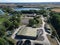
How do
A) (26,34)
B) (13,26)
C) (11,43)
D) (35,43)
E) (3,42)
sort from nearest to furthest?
(3,42) < (11,43) < (35,43) < (26,34) < (13,26)

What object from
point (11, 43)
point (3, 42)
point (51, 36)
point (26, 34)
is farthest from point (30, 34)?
point (3, 42)

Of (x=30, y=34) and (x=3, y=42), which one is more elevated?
(x=3, y=42)

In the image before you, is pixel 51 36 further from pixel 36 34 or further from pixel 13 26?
pixel 13 26

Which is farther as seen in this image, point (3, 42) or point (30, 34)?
point (30, 34)

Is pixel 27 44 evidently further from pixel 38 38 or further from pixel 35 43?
pixel 38 38

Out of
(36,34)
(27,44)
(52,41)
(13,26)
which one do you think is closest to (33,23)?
(13,26)

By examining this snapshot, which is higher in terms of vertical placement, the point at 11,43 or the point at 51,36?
the point at 11,43

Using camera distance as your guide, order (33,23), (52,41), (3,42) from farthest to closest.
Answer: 1. (33,23)
2. (52,41)
3. (3,42)

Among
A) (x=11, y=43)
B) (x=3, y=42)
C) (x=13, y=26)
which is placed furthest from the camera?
(x=13, y=26)

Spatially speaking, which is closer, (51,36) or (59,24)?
(51,36)
